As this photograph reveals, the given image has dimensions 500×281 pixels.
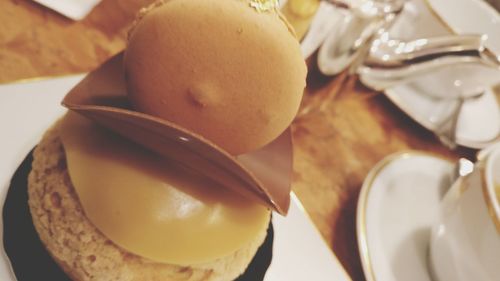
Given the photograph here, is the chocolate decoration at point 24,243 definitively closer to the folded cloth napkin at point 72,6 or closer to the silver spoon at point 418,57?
the folded cloth napkin at point 72,6

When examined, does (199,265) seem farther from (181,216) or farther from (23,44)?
(23,44)

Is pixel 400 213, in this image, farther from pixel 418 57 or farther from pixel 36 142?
pixel 36 142

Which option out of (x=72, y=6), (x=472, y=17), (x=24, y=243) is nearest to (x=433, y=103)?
(x=472, y=17)

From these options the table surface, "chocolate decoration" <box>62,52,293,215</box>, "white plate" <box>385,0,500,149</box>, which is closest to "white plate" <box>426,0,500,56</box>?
"white plate" <box>385,0,500,149</box>

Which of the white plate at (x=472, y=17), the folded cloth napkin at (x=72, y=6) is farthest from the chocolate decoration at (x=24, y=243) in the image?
the white plate at (x=472, y=17)

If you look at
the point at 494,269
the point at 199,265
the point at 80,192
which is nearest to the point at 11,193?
the point at 80,192

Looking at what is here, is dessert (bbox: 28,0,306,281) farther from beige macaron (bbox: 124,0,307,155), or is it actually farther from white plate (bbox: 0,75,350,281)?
white plate (bbox: 0,75,350,281)

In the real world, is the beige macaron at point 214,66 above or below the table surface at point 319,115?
above
